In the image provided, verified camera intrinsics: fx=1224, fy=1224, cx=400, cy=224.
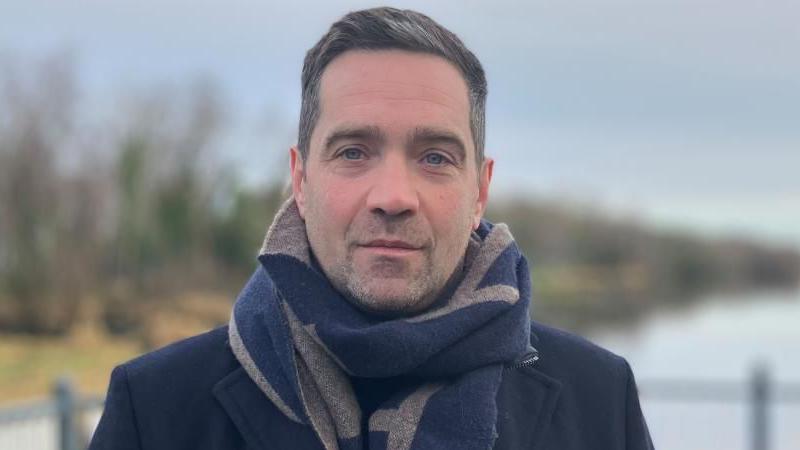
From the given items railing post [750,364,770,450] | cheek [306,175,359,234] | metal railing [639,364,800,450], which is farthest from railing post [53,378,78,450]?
cheek [306,175,359,234]

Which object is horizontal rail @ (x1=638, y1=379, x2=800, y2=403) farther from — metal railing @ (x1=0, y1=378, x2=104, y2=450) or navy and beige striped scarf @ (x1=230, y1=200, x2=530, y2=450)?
navy and beige striped scarf @ (x1=230, y1=200, x2=530, y2=450)

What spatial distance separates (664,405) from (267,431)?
714 cm

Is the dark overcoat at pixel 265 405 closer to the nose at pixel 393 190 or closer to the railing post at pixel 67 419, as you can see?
the nose at pixel 393 190

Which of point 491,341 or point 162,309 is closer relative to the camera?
point 491,341

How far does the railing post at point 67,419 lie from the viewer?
723cm

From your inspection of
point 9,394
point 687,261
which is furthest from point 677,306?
→ point 9,394

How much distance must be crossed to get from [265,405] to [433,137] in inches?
25.5

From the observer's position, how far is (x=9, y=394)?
13.1m

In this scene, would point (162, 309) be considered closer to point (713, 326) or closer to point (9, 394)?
point (9, 394)

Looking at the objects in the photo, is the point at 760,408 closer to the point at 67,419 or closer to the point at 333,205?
the point at 67,419

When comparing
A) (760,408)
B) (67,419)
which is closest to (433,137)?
(67,419)

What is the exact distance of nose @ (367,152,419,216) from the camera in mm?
2336

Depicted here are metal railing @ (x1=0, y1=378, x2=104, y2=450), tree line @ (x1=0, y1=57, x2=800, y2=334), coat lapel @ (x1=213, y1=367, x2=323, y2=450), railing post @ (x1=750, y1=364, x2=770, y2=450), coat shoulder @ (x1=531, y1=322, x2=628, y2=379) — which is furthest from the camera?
tree line @ (x1=0, y1=57, x2=800, y2=334)

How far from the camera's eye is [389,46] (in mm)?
2463
